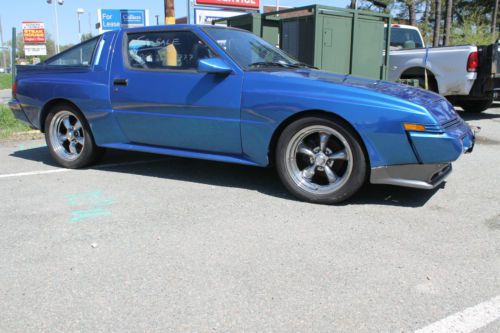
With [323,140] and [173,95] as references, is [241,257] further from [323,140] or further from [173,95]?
[173,95]

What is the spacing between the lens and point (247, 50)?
4801 millimetres

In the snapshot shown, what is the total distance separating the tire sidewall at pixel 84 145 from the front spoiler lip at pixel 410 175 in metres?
3.23

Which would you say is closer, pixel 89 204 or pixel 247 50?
pixel 89 204

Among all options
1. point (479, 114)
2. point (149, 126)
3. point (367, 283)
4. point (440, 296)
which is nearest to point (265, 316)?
point (367, 283)

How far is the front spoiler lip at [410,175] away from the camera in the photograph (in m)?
3.81

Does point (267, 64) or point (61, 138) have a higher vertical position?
point (267, 64)

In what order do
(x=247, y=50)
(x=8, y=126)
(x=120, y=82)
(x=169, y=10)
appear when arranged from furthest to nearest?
(x=169, y=10)
(x=8, y=126)
(x=120, y=82)
(x=247, y=50)

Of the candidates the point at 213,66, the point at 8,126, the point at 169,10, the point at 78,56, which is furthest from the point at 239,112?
the point at 169,10

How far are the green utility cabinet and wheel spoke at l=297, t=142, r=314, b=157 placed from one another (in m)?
5.17

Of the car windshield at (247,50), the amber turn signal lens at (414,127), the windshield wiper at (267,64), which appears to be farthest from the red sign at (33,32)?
the amber turn signal lens at (414,127)

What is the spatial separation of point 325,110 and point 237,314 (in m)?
2.09

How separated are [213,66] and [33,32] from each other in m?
32.1

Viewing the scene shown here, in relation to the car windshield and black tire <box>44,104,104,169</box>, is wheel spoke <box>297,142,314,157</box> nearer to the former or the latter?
the car windshield

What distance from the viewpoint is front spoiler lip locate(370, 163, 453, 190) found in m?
3.81
